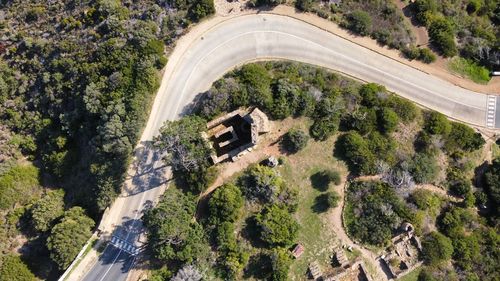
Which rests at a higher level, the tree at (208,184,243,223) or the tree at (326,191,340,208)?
the tree at (208,184,243,223)

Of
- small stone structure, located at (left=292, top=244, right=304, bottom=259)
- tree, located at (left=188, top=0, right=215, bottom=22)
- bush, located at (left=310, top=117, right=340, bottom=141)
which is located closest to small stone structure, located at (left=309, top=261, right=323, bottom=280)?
small stone structure, located at (left=292, top=244, right=304, bottom=259)

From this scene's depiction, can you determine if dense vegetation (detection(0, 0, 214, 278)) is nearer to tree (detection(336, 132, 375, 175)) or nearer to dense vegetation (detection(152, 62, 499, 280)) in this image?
dense vegetation (detection(152, 62, 499, 280))

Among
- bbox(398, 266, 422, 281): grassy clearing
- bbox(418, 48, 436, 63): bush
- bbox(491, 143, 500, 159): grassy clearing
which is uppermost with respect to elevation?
bbox(418, 48, 436, 63): bush

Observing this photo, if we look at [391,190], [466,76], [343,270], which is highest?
[466,76]

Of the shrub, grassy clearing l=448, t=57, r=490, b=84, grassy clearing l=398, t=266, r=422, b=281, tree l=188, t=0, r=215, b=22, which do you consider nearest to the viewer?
grassy clearing l=398, t=266, r=422, b=281

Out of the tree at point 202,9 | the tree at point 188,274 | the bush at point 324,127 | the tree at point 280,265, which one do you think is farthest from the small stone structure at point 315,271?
the tree at point 202,9

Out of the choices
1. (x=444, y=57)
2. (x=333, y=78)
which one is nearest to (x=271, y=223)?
(x=333, y=78)

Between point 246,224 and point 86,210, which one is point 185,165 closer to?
point 246,224
